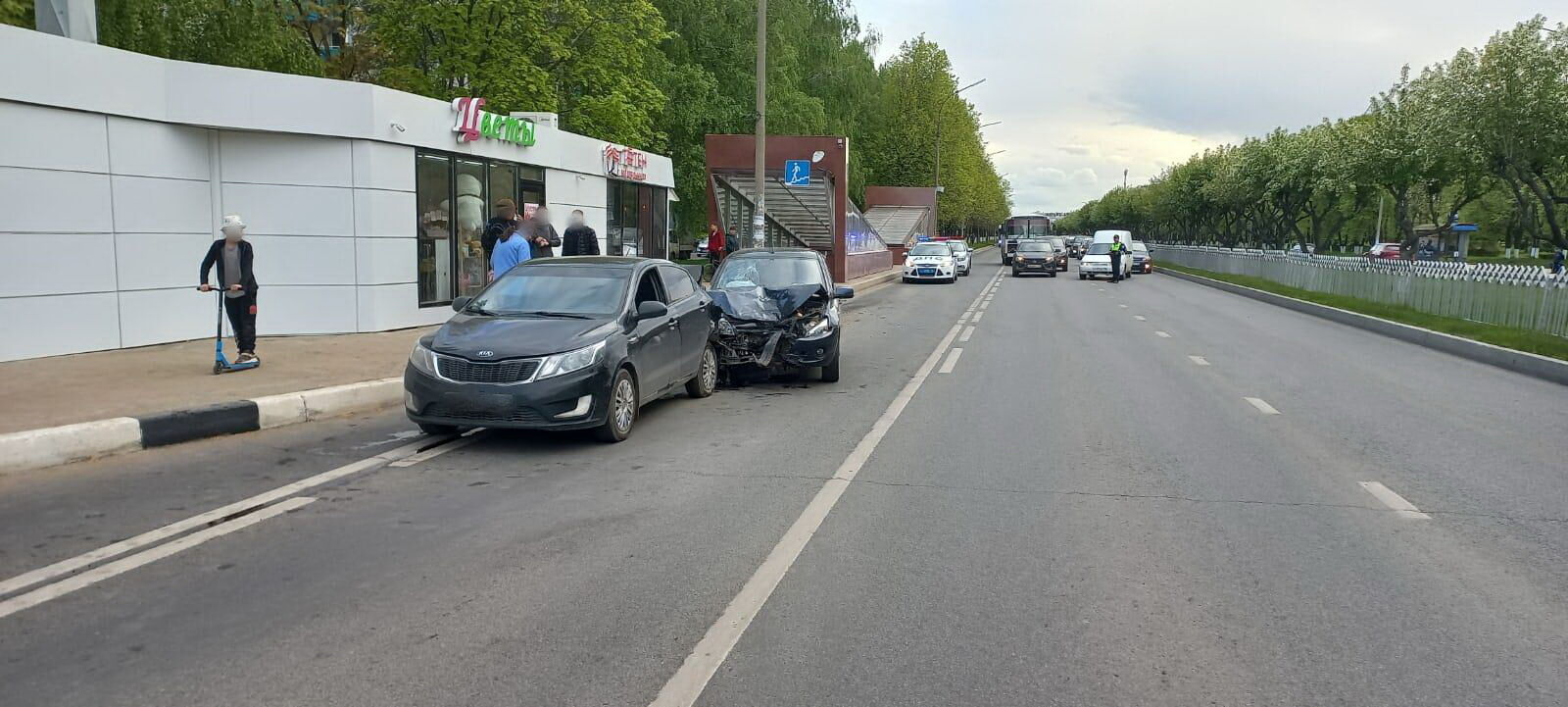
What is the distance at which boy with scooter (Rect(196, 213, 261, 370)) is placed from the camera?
1075cm

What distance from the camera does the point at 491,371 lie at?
797 cm

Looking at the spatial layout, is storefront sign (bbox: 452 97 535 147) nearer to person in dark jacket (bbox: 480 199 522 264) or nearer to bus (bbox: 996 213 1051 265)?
person in dark jacket (bbox: 480 199 522 264)

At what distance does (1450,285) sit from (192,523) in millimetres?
23471

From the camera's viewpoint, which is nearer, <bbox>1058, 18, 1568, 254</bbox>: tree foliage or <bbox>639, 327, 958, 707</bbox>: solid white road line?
<bbox>639, 327, 958, 707</bbox>: solid white road line

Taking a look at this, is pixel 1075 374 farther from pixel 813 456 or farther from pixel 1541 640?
pixel 1541 640

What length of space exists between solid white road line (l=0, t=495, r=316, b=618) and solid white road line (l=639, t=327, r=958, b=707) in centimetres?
290

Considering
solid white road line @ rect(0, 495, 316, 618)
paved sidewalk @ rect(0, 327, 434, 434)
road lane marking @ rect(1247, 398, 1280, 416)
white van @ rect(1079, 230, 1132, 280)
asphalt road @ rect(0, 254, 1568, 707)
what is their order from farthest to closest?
white van @ rect(1079, 230, 1132, 280)
road lane marking @ rect(1247, 398, 1280, 416)
paved sidewalk @ rect(0, 327, 434, 434)
solid white road line @ rect(0, 495, 316, 618)
asphalt road @ rect(0, 254, 1568, 707)

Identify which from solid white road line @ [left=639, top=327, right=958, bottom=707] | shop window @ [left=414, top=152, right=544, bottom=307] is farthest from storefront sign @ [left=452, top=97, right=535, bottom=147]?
solid white road line @ [left=639, top=327, right=958, bottom=707]

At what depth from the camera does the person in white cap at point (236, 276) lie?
10.8 meters

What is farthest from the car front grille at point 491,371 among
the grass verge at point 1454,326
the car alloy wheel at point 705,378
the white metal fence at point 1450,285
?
the white metal fence at point 1450,285

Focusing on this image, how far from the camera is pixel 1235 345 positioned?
57.1ft

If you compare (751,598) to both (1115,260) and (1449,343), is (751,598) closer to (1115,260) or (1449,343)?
(1449,343)

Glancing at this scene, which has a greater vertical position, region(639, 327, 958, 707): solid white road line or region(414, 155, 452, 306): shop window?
region(414, 155, 452, 306): shop window

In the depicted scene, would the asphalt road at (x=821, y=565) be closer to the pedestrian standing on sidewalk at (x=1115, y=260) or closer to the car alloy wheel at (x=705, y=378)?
the car alloy wheel at (x=705, y=378)
